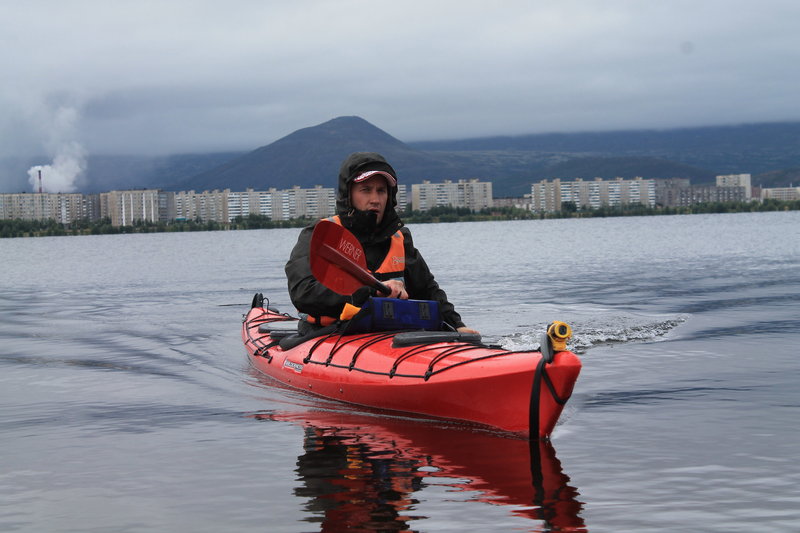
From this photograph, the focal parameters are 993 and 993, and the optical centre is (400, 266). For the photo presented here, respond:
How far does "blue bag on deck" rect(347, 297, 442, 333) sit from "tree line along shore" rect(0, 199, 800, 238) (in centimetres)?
13354

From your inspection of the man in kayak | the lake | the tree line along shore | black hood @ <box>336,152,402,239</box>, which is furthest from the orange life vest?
the tree line along shore

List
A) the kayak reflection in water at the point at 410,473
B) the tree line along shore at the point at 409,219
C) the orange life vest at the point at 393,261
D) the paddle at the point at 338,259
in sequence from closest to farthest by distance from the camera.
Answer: the kayak reflection in water at the point at 410,473 < the paddle at the point at 338,259 < the orange life vest at the point at 393,261 < the tree line along shore at the point at 409,219

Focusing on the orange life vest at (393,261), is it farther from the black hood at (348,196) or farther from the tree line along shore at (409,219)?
the tree line along shore at (409,219)

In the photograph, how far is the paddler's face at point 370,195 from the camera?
9656 millimetres

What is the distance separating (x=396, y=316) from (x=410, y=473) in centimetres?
247

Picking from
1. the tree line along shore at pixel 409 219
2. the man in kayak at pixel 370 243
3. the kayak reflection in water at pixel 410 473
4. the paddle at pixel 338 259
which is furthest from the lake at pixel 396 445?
the tree line along shore at pixel 409 219

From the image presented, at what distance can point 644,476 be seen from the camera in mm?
7066

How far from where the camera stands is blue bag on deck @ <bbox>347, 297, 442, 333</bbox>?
31.6ft

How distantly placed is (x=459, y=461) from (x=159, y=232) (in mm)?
177717

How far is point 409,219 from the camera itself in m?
167

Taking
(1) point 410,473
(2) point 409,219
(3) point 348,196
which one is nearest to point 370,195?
(3) point 348,196

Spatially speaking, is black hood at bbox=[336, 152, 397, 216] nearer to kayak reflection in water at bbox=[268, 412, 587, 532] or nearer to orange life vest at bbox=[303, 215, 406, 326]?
orange life vest at bbox=[303, 215, 406, 326]

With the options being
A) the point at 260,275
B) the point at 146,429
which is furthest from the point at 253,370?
the point at 260,275

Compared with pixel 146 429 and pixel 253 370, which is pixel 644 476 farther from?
pixel 253 370
